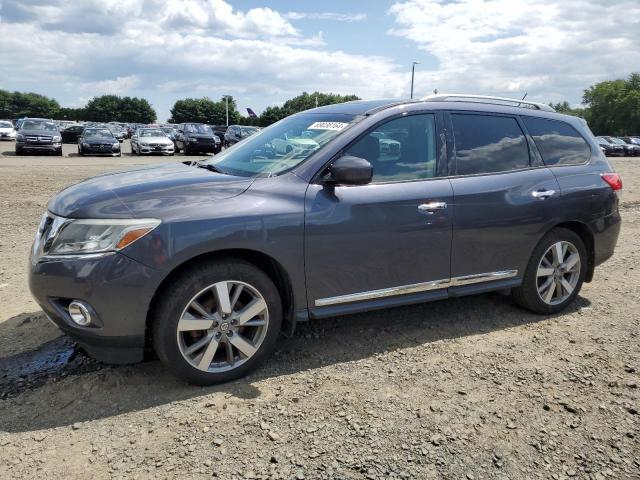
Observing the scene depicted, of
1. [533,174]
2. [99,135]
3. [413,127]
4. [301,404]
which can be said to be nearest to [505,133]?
[533,174]

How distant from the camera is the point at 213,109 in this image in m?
103

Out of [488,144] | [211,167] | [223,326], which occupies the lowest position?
[223,326]

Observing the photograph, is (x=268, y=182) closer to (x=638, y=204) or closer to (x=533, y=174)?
(x=533, y=174)

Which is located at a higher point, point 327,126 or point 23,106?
point 23,106

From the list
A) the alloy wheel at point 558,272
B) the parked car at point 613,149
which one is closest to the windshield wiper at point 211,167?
the alloy wheel at point 558,272

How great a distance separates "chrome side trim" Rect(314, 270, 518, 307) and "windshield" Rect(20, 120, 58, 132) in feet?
79.0

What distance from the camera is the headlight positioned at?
9.59ft

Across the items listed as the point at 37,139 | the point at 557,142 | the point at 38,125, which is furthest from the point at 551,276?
the point at 38,125

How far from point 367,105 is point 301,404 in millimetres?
2311

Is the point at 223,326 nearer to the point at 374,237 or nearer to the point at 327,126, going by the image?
the point at 374,237

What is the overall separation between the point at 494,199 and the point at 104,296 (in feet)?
9.54

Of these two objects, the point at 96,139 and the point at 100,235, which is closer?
the point at 100,235

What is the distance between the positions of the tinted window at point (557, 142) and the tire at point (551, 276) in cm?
66

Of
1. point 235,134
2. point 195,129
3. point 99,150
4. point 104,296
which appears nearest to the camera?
point 104,296
